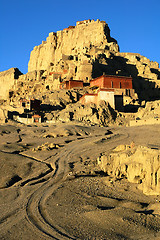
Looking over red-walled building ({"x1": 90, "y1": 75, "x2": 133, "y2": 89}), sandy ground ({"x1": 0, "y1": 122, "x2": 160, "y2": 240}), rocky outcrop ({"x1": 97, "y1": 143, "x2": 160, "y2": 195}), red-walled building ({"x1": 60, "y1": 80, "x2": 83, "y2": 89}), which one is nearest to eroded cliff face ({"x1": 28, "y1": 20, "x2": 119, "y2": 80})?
red-walled building ({"x1": 60, "y1": 80, "x2": 83, "y2": 89})

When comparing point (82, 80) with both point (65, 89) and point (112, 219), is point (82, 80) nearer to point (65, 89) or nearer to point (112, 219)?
point (65, 89)

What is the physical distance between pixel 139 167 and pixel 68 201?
389cm

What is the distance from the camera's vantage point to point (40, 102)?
160ft

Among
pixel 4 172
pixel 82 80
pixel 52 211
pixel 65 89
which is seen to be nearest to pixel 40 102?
pixel 65 89

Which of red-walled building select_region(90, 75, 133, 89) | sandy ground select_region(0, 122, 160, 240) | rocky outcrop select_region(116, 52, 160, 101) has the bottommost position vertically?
sandy ground select_region(0, 122, 160, 240)

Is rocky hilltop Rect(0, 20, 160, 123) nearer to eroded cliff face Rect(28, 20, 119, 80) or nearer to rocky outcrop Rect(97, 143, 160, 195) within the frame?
eroded cliff face Rect(28, 20, 119, 80)

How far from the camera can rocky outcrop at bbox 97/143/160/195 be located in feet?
37.5

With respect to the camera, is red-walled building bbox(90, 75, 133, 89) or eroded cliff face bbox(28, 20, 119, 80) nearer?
red-walled building bbox(90, 75, 133, 89)

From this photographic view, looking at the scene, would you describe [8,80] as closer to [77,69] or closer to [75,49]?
[75,49]

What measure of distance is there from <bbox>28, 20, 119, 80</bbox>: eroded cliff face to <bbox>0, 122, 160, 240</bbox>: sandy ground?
39.0m

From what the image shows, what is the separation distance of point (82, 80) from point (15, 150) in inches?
1348

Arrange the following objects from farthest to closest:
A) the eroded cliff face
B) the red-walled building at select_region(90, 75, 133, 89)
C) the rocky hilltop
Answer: the eroded cliff face
the rocky hilltop
the red-walled building at select_region(90, 75, 133, 89)

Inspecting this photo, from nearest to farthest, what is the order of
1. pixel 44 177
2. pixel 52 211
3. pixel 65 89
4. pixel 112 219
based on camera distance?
pixel 112 219 → pixel 52 211 → pixel 44 177 → pixel 65 89

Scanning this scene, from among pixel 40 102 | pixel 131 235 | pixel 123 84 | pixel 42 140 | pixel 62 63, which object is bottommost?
pixel 131 235
